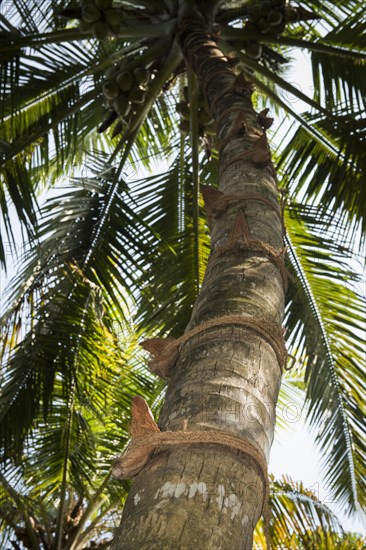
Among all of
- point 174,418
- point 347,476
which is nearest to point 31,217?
point 347,476

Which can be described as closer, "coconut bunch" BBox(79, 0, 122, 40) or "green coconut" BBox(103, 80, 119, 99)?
"coconut bunch" BBox(79, 0, 122, 40)

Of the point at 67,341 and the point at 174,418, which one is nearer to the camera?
the point at 174,418

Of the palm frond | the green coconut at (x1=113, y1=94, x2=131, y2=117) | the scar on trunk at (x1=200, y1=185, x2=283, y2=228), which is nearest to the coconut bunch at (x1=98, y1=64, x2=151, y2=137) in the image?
the green coconut at (x1=113, y1=94, x2=131, y2=117)

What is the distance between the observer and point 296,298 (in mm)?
5094

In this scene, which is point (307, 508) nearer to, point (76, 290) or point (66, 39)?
point (76, 290)

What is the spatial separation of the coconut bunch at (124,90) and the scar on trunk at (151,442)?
3358 mm

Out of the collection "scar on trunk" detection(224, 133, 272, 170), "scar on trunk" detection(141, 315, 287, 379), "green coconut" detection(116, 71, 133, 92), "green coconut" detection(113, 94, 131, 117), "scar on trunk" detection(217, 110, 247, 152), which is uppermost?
"green coconut" detection(116, 71, 133, 92)

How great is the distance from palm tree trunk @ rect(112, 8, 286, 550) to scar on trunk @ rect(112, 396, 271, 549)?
12 millimetres

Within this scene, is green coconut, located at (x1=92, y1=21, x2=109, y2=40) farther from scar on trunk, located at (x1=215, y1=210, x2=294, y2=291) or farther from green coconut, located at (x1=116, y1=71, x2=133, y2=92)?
scar on trunk, located at (x1=215, y1=210, x2=294, y2=291)

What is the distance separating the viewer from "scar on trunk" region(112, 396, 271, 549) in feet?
4.39

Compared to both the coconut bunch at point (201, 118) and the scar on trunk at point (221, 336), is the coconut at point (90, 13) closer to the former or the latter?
the coconut bunch at point (201, 118)

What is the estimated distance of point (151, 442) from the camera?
1342mm

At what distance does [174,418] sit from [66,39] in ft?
11.8

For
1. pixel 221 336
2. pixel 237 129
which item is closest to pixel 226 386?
pixel 221 336
